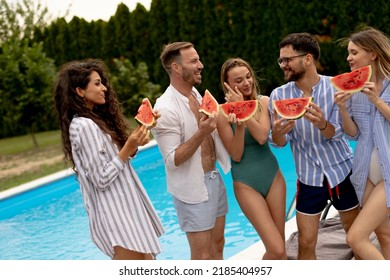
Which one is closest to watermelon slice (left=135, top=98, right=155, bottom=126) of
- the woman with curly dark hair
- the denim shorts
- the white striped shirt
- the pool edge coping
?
the woman with curly dark hair

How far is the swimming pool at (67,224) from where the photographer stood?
7.62 metres

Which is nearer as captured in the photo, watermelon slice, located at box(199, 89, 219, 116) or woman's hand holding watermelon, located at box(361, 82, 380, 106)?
woman's hand holding watermelon, located at box(361, 82, 380, 106)

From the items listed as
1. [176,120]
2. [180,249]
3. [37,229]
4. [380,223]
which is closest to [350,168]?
[380,223]

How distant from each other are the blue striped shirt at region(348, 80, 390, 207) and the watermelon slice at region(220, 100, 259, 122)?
0.65m

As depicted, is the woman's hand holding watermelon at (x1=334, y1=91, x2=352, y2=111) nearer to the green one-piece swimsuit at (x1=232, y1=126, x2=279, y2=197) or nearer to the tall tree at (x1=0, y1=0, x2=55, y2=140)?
the green one-piece swimsuit at (x1=232, y1=126, x2=279, y2=197)

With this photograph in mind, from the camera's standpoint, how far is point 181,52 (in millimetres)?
4418

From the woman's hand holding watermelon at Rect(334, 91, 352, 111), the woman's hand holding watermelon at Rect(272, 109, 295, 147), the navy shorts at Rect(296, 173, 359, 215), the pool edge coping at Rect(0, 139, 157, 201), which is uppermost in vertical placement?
the woman's hand holding watermelon at Rect(334, 91, 352, 111)

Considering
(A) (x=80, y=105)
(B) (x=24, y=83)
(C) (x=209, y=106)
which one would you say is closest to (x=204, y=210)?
(C) (x=209, y=106)

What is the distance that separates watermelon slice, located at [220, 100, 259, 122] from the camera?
421 cm

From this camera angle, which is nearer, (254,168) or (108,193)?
(108,193)

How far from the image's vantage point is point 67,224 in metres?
8.91

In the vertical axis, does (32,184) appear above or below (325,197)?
below

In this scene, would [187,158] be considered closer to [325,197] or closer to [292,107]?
[292,107]

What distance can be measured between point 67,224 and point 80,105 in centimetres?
525
